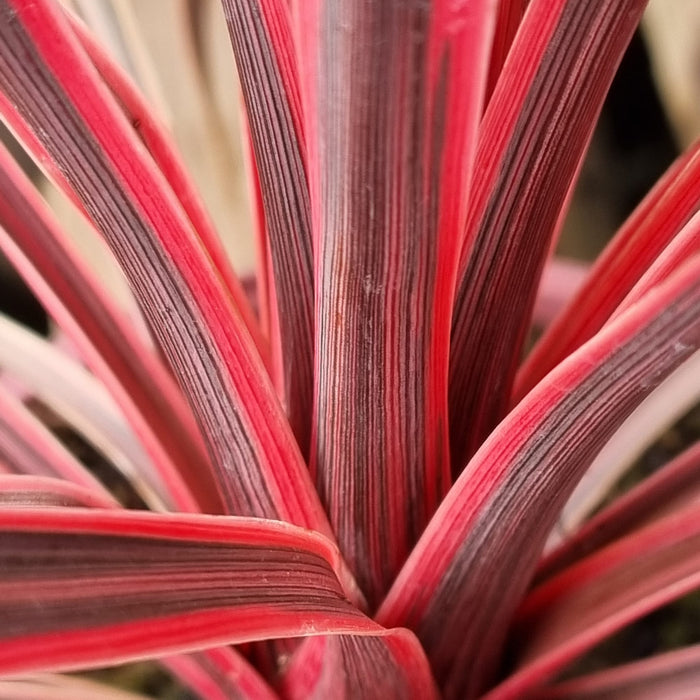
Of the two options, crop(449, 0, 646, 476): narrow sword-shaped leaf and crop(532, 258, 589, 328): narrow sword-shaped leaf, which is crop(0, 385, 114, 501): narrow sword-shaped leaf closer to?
crop(449, 0, 646, 476): narrow sword-shaped leaf

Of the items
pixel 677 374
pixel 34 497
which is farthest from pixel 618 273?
pixel 34 497

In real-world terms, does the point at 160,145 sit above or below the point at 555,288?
above

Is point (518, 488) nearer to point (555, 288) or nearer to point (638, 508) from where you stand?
point (638, 508)

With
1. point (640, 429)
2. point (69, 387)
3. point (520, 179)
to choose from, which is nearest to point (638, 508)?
point (640, 429)

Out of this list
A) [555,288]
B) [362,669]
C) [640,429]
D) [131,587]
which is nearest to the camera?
[131,587]

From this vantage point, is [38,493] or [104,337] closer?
[38,493]

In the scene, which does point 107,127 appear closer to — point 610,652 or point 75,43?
point 75,43

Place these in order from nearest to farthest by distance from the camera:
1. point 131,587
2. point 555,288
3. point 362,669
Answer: point 131,587 < point 362,669 < point 555,288

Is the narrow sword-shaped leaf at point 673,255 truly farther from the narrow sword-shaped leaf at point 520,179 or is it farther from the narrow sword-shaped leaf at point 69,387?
the narrow sword-shaped leaf at point 69,387
